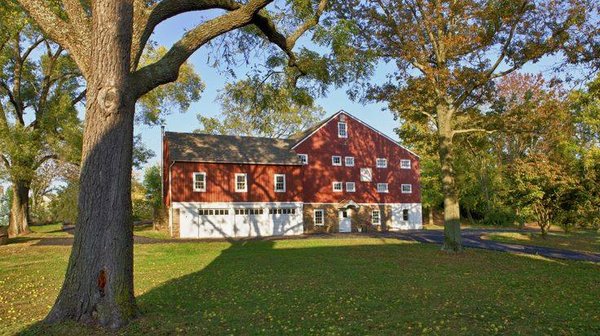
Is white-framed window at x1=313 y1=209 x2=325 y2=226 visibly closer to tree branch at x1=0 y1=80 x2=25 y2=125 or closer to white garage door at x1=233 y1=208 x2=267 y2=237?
white garage door at x1=233 y1=208 x2=267 y2=237

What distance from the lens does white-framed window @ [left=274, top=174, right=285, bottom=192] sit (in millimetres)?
40531

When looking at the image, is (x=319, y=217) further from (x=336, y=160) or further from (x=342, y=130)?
(x=342, y=130)

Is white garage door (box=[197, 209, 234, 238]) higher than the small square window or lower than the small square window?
lower

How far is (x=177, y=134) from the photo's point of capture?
133 ft

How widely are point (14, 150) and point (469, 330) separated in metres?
29.3

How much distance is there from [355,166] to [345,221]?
5.53 metres

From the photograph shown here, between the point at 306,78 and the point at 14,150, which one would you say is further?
the point at 14,150

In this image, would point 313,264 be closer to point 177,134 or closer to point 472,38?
point 472,38

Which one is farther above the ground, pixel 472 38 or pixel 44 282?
pixel 472 38

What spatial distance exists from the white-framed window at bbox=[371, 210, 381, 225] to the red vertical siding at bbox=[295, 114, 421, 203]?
1.08 meters

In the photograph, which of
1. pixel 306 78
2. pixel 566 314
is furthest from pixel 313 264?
pixel 566 314

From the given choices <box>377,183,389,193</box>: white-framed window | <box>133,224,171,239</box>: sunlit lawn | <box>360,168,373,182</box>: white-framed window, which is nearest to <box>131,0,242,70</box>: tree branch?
<box>133,224,171,239</box>: sunlit lawn

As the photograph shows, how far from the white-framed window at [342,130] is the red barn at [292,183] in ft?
0.32

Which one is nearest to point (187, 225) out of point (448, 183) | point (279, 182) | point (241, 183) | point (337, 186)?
point (241, 183)
